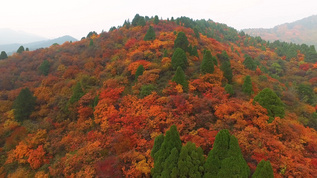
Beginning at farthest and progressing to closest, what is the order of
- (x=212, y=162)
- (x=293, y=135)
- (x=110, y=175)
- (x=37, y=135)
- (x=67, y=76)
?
(x=67, y=76)
(x=37, y=135)
(x=293, y=135)
(x=110, y=175)
(x=212, y=162)

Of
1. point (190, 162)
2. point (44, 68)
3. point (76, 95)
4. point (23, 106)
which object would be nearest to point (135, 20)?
point (44, 68)

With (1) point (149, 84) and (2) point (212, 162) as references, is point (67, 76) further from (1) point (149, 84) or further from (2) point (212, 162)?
(2) point (212, 162)

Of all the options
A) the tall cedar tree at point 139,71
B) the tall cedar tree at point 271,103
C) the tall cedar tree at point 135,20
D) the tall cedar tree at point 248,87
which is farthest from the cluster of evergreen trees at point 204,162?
the tall cedar tree at point 135,20

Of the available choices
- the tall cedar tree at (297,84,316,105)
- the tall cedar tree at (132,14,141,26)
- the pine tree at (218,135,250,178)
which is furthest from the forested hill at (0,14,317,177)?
the tall cedar tree at (132,14,141,26)

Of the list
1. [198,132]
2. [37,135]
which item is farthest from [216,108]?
[37,135]

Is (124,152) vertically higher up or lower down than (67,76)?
lower down
